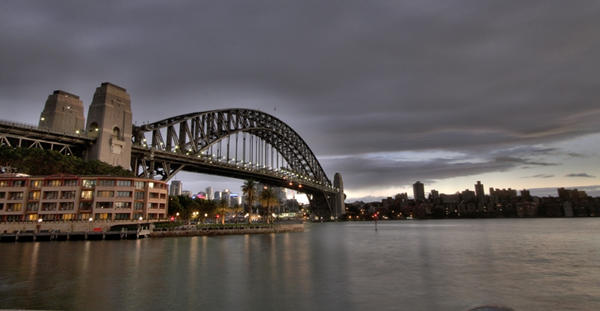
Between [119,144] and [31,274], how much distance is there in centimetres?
5039

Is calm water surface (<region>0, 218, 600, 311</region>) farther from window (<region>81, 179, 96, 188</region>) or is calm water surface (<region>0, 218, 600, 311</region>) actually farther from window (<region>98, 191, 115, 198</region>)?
window (<region>81, 179, 96, 188</region>)

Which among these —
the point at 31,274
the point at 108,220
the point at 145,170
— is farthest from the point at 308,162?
the point at 31,274

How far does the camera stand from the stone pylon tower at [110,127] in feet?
223

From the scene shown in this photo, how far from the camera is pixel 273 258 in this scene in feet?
113

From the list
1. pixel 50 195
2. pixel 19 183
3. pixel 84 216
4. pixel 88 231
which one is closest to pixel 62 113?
pixel 19 183

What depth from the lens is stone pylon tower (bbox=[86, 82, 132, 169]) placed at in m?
67.9

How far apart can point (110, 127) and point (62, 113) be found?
39.1 ft

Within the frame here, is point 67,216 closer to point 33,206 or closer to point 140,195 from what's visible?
point 33,206

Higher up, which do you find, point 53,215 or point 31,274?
point 53,215

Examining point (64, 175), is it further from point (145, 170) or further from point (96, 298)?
point (96, 298)

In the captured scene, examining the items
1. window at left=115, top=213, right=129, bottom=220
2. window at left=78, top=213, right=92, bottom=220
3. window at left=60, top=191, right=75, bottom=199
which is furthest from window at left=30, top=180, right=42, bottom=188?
window at left=115, top=213, right=129, bottom=220

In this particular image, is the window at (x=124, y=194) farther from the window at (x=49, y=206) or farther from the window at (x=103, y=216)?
the window at (x=49, y=206)

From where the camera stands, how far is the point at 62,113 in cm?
7200

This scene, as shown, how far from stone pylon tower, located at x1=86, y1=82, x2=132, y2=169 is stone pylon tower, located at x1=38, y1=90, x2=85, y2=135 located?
12.9 ft
